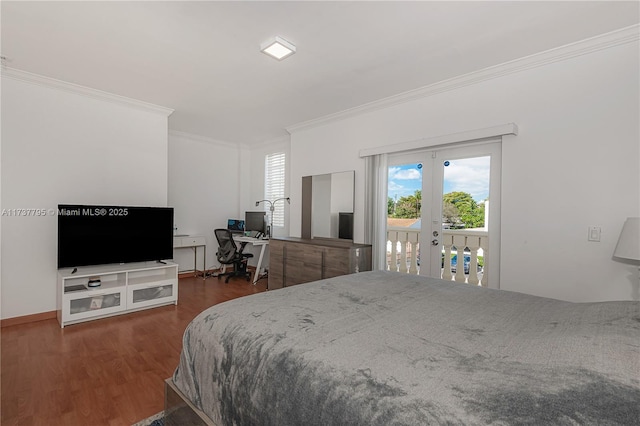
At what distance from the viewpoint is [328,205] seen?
4445mm

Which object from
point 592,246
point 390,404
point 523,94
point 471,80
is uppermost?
point 471,80

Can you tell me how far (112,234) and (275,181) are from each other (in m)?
2.94

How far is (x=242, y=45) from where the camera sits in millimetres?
2570

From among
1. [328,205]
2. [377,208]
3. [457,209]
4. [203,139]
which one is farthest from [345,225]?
[203,139]

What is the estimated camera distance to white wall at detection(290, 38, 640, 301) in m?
2.31

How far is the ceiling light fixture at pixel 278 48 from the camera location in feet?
8.05

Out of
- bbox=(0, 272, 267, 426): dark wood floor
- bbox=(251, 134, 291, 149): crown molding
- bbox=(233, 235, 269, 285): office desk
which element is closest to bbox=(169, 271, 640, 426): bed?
bbox=(0, 272, 267, 426): dark wood floor

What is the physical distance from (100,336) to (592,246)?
455 cm

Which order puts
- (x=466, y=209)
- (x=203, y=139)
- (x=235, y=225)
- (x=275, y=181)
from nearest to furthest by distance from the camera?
(x=466, y=209) → (x=203, y=139) → (x=275, y=181) → (x=235, y=225)

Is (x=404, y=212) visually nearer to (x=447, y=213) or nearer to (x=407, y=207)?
(x=407, y=207)

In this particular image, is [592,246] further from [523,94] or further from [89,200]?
[89,200]

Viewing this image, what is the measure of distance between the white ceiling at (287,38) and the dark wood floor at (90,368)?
2715 millimetres

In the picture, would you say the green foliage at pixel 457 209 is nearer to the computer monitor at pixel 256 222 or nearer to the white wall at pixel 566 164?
the white wall at pixel 566 164

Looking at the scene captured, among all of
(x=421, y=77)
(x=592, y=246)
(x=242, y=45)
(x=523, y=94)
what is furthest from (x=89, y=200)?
(x=592, y=246)
